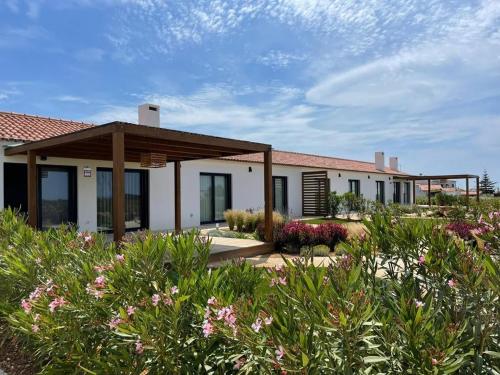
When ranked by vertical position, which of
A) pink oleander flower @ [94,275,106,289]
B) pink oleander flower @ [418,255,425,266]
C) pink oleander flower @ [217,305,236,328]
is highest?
pink oleander flower @ [418,255,425,266]

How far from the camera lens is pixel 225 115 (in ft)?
69.2

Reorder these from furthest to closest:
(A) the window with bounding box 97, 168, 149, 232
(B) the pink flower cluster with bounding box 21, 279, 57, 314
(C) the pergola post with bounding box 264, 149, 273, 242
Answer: (A) the window with bounding box 97, 168, 149, 232
(C) the pergola post with bounding box 264, 149, 273, 242
(B) the pink flower cluster with bounding box 21, 279, 57, 314

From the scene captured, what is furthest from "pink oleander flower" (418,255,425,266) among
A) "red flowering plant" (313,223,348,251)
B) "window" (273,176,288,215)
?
"window" (273,176,288,215)

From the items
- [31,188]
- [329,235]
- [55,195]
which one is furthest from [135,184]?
[329,235]

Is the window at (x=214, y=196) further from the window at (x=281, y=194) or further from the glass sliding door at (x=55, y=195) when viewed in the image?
the glass sliding door at (x=55, y=195)

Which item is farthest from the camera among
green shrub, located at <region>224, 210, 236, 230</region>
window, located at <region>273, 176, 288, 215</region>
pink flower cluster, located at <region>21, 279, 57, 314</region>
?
window, located at <region>273, 176, 288, 215</region>

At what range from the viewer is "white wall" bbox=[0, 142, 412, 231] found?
12898 millimetres

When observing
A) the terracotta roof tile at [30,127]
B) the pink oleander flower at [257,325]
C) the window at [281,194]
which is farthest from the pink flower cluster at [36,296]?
the window at [281,194]

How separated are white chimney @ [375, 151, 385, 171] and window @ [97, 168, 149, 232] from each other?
2523cm

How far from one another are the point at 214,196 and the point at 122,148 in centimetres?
1100

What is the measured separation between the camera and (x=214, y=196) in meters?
18.3

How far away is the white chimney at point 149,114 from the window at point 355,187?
17.6 metres

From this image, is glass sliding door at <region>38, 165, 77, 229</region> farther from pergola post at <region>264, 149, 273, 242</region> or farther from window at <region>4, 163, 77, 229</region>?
pergola post at <region>264, 149, 273, 242</region>

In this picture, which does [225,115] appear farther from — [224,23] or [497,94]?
[497,94]
